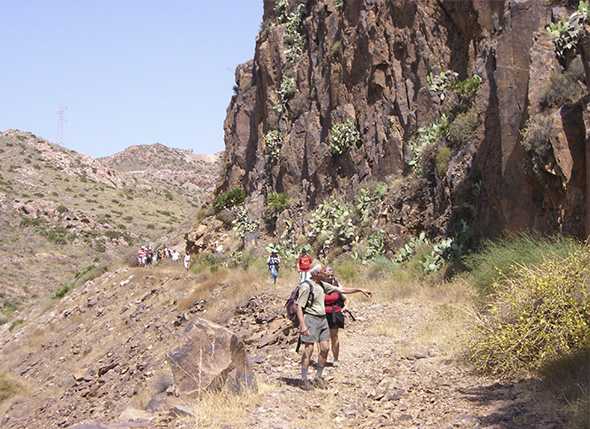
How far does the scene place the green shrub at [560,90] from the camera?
13.0 metres

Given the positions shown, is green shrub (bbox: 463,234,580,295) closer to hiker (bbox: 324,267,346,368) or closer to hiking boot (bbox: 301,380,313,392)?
hiker (bbox: 324,267,346,368)

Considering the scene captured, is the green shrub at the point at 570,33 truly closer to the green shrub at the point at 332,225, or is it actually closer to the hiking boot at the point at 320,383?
the hiking boot at the point at 320,383

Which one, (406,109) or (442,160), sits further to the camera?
(406,109)

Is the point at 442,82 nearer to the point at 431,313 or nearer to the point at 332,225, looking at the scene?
the point at 332,225

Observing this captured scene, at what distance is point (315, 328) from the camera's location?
9133 mm

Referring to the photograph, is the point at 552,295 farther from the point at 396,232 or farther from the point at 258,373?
the point at 396,232

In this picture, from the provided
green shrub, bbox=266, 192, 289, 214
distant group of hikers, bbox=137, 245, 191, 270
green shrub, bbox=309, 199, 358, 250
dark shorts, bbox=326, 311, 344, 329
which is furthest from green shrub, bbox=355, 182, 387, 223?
dark shorts, bbox=326, 311, 344, 329

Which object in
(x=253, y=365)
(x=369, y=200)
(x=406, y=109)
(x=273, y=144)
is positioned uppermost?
(x=273, y=144)

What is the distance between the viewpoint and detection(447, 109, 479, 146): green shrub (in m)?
18.7

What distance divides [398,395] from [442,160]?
39.5ft

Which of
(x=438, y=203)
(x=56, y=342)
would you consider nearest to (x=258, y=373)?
(x=438, y=203)

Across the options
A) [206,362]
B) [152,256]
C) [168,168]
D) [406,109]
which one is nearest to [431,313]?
[206,362]

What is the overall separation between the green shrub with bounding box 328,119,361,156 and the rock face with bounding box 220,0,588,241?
0.71 ft

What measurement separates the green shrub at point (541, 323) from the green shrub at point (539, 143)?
4.38 m
